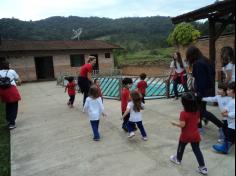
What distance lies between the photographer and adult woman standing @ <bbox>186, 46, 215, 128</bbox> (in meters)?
4.43

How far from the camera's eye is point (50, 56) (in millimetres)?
23641

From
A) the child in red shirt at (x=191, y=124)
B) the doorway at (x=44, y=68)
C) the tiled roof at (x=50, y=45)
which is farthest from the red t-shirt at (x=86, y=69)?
the doorway at (x=44, y=68)

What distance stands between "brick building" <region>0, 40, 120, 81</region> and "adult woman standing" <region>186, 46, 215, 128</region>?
1992 cm

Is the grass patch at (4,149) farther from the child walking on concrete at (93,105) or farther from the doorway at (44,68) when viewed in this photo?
the doorway at (44,68)

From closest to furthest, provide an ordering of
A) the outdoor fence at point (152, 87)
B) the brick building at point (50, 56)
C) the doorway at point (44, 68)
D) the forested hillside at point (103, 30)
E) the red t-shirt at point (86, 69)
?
the red t-shirt at point (86, 69), the outdoor fence at point (152, 87), the brick building at point (50, 56), the doorway at point (44, 68), the forested hillside at point (103, 30)

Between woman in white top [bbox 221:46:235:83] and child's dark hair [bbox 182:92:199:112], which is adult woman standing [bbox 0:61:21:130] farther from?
woman in white top [bbox 221:46:235:83]

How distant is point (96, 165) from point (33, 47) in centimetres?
2112

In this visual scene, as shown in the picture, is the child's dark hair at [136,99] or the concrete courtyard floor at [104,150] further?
the child's dark hair at [136,99]

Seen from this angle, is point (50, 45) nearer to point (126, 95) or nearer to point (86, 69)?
point (86, 69)

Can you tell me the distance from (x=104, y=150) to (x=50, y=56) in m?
20.4

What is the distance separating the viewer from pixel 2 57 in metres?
21.7

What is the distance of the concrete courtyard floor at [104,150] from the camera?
3.63 m

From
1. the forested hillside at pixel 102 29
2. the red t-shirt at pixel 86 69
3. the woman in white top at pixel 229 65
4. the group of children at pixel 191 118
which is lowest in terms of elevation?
the group of children at pixel 191 118

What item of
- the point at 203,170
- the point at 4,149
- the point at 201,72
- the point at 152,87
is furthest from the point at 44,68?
the point at 203,170
